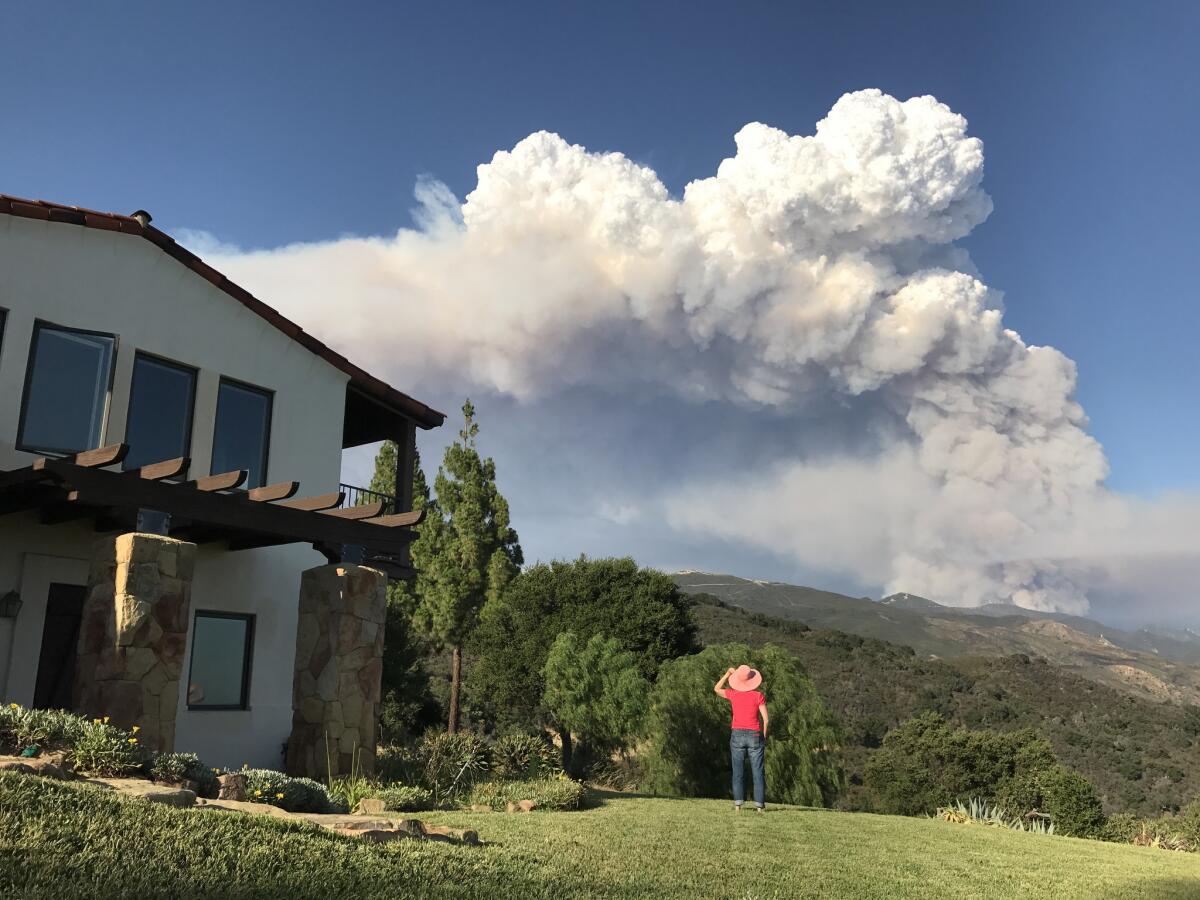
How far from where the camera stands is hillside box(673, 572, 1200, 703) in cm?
8319

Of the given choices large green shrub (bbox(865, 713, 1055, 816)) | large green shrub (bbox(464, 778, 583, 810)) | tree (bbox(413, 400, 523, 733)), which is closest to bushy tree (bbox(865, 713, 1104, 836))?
large green shrub (bbox(865, 713, 1055, 816))

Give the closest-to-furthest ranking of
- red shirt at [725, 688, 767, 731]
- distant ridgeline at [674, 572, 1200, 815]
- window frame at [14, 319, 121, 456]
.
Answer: window frame at [14, 319, 121, 456] → red shirt at [725, 688, 767, 731] → distant ridgeline at [674, 572, 1200, 815]

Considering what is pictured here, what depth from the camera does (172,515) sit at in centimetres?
1146

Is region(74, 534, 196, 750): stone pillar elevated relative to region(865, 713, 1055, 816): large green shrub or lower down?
elevated

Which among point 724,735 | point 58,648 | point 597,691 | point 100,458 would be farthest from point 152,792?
point 724,735

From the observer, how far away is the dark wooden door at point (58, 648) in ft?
40.0

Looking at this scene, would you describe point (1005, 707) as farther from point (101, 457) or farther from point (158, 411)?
point (101, 457)

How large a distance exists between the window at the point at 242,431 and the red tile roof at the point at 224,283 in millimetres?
1258

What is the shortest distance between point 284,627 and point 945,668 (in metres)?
52.1

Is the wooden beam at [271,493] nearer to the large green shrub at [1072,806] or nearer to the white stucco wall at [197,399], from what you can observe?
the white stucco wall at [197,399]

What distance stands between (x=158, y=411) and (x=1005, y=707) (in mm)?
48617

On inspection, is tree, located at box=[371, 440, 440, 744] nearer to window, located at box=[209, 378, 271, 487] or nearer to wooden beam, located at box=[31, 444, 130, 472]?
window, located at box=[209, 378, 271, 487]

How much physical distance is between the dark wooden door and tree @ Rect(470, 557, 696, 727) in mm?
19764

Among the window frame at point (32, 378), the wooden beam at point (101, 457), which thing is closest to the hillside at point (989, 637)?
the window frame at point (32, 378)
